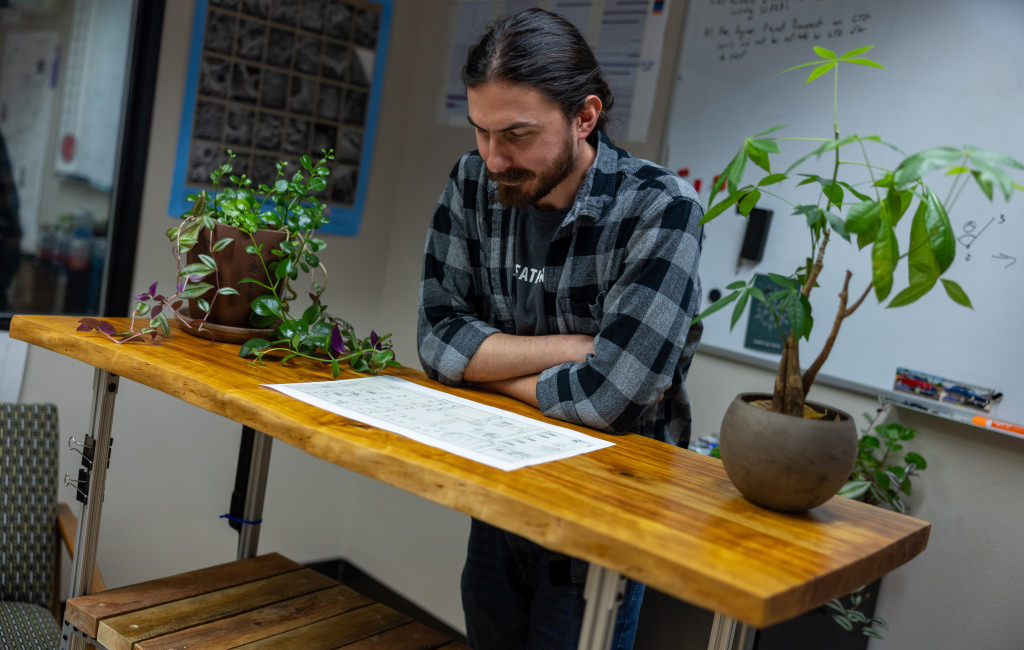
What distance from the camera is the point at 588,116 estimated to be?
1422 mm

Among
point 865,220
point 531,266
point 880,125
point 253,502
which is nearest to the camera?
point 865,220

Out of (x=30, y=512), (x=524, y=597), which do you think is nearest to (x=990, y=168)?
(x=524, y=597)

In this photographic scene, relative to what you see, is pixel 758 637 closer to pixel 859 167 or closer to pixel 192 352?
pixel 859 167

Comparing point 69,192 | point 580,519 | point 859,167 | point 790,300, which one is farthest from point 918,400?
point 69,192

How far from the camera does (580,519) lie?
0.82 metres

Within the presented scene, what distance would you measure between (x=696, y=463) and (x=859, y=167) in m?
1.23

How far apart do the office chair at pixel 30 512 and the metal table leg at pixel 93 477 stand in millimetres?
642

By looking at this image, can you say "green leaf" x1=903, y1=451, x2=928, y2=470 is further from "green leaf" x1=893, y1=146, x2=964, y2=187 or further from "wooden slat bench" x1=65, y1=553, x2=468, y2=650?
"green leaf" x1=893, y1=146, x2=964, y2=187

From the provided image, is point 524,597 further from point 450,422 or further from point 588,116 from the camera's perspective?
point 588,116

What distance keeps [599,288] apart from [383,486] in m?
2.14

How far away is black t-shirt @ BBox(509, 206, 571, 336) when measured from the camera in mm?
1472

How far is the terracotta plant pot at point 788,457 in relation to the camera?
93 centimetres

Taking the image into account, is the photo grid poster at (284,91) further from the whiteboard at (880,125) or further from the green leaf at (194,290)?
the green leaf at (194,290)

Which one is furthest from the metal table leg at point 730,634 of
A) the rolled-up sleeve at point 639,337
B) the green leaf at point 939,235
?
the green leaf at point 939,235
